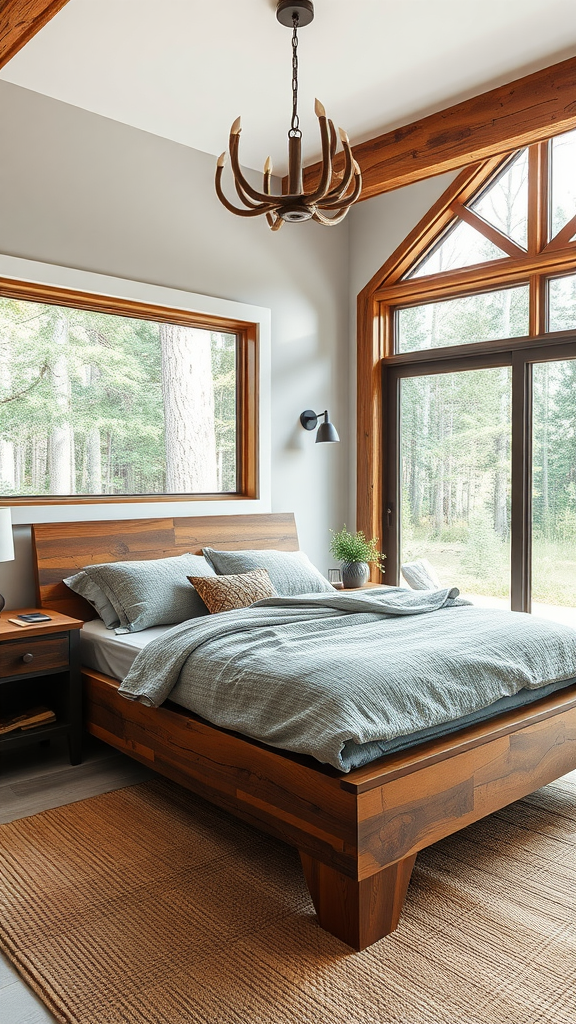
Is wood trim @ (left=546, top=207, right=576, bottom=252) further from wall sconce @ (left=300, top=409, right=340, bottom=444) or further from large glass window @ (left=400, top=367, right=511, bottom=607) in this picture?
wall sconce @ (left=300, top=409, right=340, bottom=444)

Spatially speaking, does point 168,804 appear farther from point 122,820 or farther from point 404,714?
point 404,714

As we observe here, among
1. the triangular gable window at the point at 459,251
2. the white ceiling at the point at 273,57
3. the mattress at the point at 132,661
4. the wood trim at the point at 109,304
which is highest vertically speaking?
the white ceiling at the point at 273,57

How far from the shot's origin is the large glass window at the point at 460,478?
444cm

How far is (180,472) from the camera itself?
4.38 metres

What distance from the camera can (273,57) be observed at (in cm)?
331

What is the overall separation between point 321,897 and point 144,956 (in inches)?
19.3

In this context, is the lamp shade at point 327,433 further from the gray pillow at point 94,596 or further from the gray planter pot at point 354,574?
the gray pillow at point 94,596

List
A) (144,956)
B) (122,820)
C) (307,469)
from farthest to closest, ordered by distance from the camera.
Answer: (307,469), (122,820), (144,956)

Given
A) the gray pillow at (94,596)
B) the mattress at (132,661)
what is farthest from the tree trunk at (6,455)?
the mattress at (132,661)

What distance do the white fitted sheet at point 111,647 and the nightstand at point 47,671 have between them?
0.32 feet

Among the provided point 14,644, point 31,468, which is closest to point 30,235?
point 31,468

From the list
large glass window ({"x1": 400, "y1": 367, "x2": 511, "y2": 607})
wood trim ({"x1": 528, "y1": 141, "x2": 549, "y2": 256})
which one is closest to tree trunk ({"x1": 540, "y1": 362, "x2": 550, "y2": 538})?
large glass window ({"x1": 400, "y1": 367, "x2": 511, "y2": 607})

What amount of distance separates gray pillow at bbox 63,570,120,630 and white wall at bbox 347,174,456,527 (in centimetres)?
217

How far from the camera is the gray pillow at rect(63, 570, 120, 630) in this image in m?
3.48
